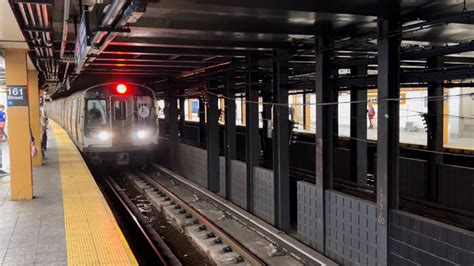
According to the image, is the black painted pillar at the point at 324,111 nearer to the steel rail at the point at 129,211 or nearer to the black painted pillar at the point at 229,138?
the steel rail at the point at 129,211

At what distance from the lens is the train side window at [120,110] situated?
1456 cm

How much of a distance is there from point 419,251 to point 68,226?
520 cm

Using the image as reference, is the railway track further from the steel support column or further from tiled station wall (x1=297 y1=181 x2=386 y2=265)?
tiled station wall (x1=297 y1=181 x2=386 y2=265)

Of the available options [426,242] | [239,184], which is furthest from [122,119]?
[426,242]

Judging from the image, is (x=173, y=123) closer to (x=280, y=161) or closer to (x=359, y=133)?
(x=359, y=133)

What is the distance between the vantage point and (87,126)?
1423cm

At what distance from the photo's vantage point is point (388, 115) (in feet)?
20.0

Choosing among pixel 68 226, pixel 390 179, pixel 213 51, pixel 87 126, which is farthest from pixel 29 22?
pixel 87 126

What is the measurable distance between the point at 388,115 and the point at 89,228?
15.4 ft

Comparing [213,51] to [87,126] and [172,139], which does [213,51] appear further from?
[172,139]

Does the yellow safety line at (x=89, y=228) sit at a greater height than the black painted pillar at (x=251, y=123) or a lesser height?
lesser

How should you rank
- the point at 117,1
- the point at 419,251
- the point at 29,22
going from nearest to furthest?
the point at 117,1
the point at 419,251
the point at 29,22

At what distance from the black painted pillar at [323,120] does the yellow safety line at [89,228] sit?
3367mm

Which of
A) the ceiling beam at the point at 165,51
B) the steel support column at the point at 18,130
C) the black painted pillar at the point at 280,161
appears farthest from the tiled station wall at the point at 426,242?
the steel support column at the point at 18,130
